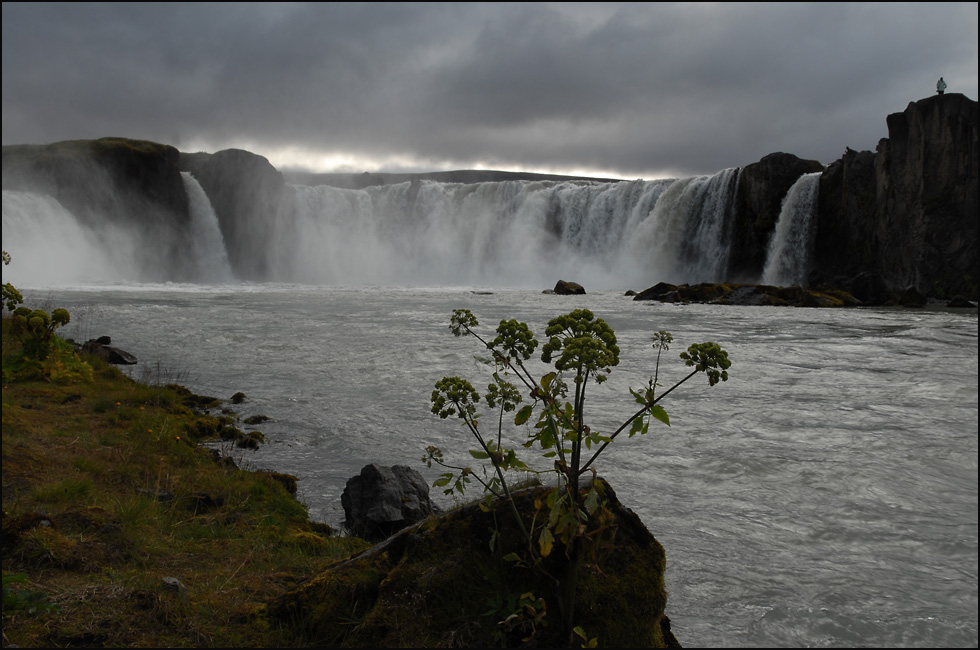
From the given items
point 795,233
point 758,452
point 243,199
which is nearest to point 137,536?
point 758,452

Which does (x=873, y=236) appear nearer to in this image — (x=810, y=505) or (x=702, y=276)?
(x=702, y=276)

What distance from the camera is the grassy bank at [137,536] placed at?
2586 millimetres

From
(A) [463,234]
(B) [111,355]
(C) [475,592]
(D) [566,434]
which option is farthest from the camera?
(A) [463,234]

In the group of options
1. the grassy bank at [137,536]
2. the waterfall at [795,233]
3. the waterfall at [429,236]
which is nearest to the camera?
the grassy bank at [137,536]

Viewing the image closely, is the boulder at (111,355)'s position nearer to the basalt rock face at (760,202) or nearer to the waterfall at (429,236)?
the waterfall at (429,236)

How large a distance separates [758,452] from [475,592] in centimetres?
435

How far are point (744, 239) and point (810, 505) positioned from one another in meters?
41.5

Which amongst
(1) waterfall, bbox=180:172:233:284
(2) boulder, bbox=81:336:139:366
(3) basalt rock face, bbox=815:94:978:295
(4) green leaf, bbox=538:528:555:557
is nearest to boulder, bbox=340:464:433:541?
(4) green leaf, bbox=538:528:555:557

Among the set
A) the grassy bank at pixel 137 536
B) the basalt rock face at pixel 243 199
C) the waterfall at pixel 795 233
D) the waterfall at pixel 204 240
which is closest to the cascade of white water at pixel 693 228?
the waterfall at pixel 795 233

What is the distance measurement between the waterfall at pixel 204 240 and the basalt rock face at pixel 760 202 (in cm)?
3981

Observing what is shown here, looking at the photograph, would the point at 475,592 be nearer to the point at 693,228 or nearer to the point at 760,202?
the point at 760,202

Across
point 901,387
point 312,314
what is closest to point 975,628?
point 901,387

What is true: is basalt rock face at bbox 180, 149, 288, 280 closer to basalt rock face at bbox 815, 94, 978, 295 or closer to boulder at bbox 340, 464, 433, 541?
basalt rock face at bbox 815, 94, 978, 295

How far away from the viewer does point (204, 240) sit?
5406cm
